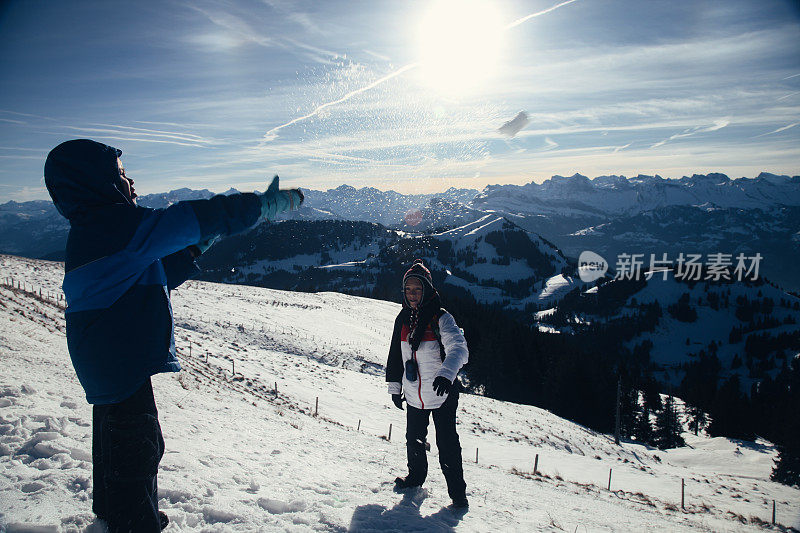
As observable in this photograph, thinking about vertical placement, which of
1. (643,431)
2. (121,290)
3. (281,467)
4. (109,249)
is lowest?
(643,431)

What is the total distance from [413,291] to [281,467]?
364cm

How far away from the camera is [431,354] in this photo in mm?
5457

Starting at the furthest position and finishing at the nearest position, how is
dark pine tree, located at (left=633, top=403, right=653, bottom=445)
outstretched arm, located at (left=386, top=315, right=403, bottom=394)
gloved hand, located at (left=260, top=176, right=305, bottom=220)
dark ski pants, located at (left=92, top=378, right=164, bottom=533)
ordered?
1. dark pine tree, located at (left=633, top=403, right=653, bottom=445)
2. outstretched arm, located at (left=386, top=315, right=403, bottom=394)
3. gloved hand, located at (left=260, top=176, right=305, bottom=220)
4. dark ski pants, located at (left=92, top=378, right=164, bottom=533)

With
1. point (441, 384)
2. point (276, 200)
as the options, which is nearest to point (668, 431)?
point (441, 384)

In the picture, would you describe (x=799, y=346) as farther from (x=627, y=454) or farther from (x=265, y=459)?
(x=265, y=459)

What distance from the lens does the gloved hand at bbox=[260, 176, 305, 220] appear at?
10.00 ft

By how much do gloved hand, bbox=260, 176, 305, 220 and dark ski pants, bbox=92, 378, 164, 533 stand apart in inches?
63.6

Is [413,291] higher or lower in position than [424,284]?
lower

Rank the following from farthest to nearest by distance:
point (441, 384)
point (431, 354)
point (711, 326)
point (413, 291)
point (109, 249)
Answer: point (711, 326) < point (413, 291) < point (431, 354) < point (441, 384) < point (109, 249)

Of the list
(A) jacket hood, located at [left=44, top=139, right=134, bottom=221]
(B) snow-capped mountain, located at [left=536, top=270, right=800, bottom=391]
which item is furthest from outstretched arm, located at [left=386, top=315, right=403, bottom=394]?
(B) snow-capped mountain, located at [left=536, top=270, right=800, bottom=391]

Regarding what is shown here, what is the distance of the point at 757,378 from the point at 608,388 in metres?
A: 140

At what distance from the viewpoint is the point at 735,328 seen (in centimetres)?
17400

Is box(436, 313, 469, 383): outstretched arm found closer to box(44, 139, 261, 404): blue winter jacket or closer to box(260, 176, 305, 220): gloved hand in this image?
box(260, 176, 305, 220): gloved hand

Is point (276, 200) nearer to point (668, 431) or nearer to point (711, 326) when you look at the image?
point (668, 431)
